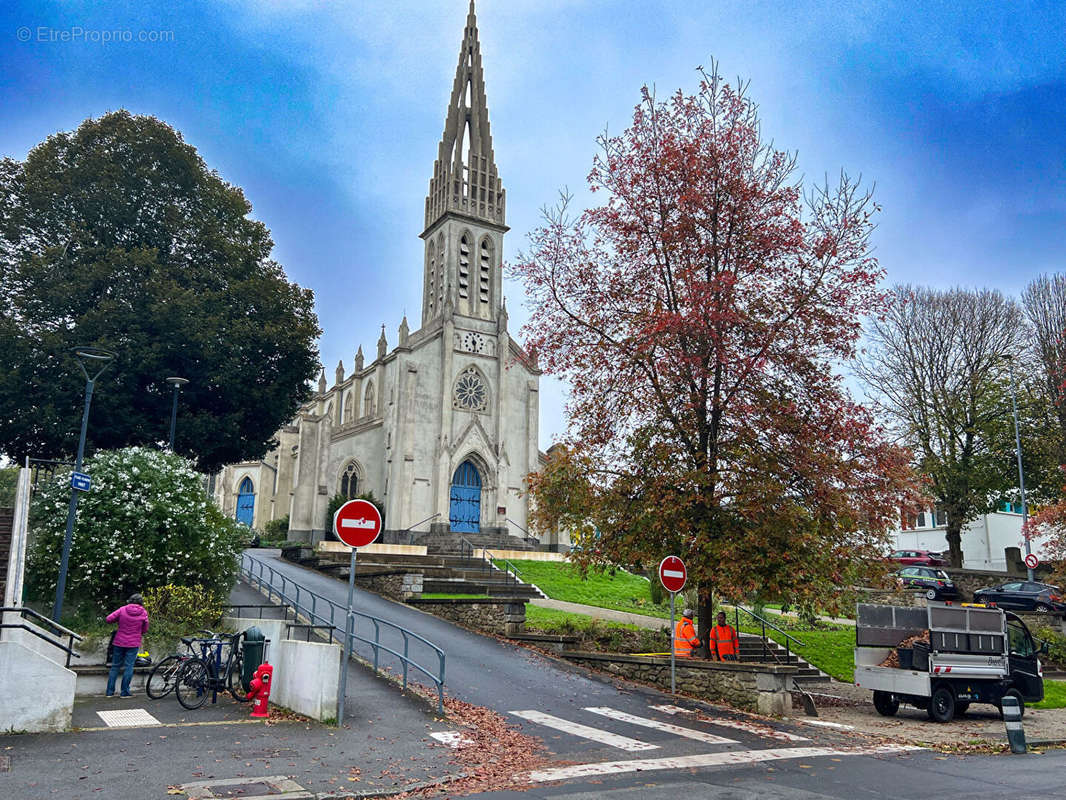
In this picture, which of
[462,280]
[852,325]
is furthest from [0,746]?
[462,280]

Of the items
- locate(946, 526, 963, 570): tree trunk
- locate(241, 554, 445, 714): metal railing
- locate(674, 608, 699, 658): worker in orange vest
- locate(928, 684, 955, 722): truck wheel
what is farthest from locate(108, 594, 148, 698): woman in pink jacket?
locate(946, 526, 963, 570): tree trunk

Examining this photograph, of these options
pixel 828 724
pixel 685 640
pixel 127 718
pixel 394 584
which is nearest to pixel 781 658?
pixel 685 640

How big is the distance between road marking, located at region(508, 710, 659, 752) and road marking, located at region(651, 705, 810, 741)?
1977mm

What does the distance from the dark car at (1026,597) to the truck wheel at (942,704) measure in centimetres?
1707

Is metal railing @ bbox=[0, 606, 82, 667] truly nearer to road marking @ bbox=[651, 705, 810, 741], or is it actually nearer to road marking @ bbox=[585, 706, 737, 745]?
road marking @ bbox=[585, 706, 737, 745]

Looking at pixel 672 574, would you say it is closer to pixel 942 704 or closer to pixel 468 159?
pixel 942 704

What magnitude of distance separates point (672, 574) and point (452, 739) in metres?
4.93

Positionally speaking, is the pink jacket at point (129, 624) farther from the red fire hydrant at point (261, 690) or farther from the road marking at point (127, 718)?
the red fire hydrant at point (261, 690)

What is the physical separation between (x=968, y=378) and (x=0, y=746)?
38.9 metres

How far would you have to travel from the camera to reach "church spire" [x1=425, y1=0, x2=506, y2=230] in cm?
4697

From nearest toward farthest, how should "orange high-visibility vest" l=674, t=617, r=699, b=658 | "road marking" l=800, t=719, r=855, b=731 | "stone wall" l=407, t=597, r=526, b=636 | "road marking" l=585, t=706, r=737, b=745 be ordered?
"road marking" l=585, t=706, r=737, b=745, "road marking" l=800, t=719, r=855, b=731, "orange high-visibility vest" l=674, t=617, r=699, b=658, "stone wall" l=407, t=597, r=526, b=636

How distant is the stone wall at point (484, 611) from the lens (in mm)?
19812

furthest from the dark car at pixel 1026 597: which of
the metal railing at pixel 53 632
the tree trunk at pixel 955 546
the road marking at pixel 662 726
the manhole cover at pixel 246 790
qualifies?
the metal railing at pixel 53 632

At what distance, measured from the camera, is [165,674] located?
12.7m
